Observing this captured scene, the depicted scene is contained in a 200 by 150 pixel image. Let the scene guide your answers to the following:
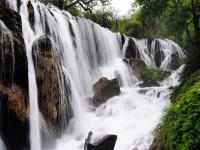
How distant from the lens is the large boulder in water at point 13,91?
11531mm

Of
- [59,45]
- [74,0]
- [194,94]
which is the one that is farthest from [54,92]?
[74,0]

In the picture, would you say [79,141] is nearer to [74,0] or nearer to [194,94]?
[194,94]

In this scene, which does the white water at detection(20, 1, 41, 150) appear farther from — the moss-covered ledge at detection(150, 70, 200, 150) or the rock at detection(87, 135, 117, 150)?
the moss-covered ledge at detection(150, 70, 200, 150)

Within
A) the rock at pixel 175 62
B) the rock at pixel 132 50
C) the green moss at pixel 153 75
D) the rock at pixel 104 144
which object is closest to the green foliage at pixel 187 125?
the rock at pixel 104 144

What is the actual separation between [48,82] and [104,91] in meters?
4.30

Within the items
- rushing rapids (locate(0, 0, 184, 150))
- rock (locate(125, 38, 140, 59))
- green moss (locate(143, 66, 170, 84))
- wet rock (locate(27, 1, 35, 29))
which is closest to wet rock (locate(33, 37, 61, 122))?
rushing rapids (locate(0, 0, 184, 150))

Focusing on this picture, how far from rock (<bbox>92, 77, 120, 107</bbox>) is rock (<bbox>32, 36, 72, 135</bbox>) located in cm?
270

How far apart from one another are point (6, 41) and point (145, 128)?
19.5 feet

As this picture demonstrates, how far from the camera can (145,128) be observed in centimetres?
1223

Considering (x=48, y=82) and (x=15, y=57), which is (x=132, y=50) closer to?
(x=48, y=82)

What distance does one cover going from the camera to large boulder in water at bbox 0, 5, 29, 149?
37.8 feet

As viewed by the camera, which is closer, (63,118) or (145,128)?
(145,128)

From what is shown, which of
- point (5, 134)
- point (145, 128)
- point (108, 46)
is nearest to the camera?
point (5, 134)

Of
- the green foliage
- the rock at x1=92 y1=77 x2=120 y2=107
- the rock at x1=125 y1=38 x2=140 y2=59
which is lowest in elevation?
the rock at x1=92 y1=77 x2=120 y2=107
